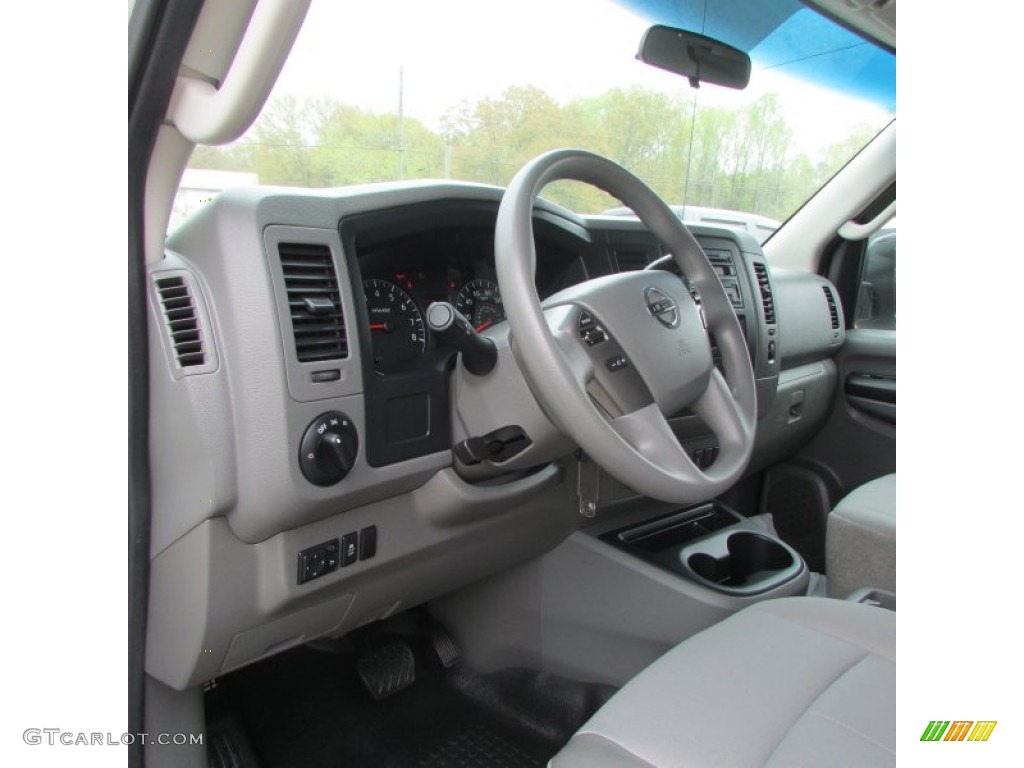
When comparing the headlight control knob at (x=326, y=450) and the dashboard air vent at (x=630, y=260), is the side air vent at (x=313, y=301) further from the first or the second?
the dashboard air vent at (x=630, y=260)

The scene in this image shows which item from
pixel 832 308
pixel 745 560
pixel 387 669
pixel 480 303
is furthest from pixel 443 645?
pixel 832 308

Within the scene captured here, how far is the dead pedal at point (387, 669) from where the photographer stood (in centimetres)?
182

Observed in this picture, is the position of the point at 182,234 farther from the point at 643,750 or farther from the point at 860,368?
the point at 860,368

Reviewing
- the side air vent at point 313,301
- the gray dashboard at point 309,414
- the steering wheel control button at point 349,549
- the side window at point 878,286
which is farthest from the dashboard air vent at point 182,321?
the side window at point 878,286

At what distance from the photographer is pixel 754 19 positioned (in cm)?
195

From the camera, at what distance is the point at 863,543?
65.4 inches

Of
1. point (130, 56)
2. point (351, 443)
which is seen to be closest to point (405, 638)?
point (351, 443)

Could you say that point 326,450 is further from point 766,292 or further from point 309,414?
point 766,292

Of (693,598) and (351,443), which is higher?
(351,443)

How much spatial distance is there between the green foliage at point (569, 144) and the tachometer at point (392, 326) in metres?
0.21

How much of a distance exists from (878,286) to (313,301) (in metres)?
2.31

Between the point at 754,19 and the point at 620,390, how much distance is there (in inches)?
49.7

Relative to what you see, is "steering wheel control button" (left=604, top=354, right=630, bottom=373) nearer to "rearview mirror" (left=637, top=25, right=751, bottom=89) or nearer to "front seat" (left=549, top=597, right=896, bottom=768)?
"front seat" (left=549, top=597, right=896, bottom=768)

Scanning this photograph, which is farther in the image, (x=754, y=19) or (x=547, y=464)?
(x=754, y=19)
